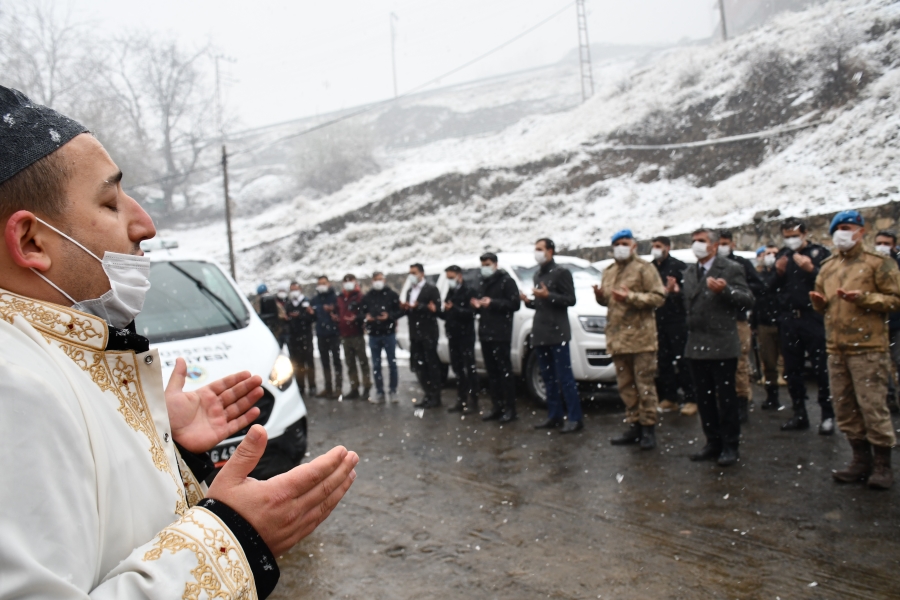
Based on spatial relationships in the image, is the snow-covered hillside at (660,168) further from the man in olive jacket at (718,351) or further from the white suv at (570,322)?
the man in olive jacket at (718,351)

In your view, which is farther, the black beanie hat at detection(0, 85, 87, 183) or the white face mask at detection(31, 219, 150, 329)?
the white face mask at detection(31, 219, 150, 329)

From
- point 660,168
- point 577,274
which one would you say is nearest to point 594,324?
point 577,274

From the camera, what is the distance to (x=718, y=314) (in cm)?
577

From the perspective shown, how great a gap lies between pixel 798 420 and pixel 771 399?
1152 millimetres

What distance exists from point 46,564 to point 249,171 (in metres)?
60.9

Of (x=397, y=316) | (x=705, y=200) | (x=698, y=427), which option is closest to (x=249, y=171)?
(x=705, y=200)

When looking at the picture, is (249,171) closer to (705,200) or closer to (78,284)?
(705,200)

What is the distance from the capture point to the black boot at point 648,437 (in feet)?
20.2

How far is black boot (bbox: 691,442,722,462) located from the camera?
18.7 ft

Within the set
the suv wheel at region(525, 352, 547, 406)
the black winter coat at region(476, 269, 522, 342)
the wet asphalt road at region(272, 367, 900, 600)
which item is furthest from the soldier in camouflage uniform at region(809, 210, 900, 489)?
the suv wheel at region(525, 352, 547, 406)

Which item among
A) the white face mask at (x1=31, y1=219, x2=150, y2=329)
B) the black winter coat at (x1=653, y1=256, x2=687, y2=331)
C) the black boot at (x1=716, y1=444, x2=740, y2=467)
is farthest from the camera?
the black winter coat at (x1=653, y1=256, x2=687, y2=331)

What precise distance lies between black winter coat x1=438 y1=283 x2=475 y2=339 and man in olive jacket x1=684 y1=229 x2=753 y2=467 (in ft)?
11.4

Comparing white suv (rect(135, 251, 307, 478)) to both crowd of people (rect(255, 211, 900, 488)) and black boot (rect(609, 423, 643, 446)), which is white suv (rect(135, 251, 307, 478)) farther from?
black boot (rect(609, 423, 643, 446))

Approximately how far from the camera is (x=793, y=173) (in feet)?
60.2
